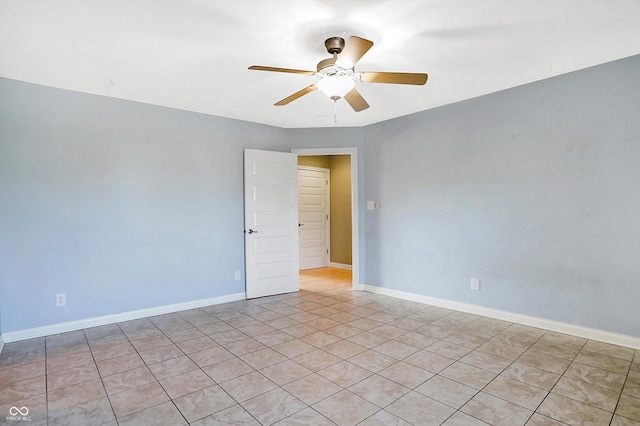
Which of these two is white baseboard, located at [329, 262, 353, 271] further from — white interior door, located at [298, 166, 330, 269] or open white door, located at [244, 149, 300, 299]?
open white door, located at [244, 149, 300, 299]

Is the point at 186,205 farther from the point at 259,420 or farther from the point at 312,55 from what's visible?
the point at 259,420

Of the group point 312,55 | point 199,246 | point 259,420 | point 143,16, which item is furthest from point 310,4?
point 199,246

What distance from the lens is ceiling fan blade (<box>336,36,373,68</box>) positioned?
6.30 ft

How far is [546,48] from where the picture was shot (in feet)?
8.70

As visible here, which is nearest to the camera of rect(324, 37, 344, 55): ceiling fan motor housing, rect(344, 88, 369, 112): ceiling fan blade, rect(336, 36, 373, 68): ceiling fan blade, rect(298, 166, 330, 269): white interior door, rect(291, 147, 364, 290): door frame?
rect(336, 36, 373, 68): ceiling fan blade

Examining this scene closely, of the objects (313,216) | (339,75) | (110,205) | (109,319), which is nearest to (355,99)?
(339,75)

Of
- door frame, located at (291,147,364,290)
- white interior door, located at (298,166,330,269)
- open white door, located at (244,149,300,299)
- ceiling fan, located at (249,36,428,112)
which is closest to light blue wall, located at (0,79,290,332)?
open white door, located at (244,149,300,299)

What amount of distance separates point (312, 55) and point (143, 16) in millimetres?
1246

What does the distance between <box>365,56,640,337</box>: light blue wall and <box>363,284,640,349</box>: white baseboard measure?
56 millimetres

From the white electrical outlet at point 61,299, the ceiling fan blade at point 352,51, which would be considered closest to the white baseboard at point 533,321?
the ceiling fan blade at point 352,51

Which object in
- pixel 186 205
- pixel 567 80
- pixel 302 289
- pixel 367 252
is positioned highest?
pixel 567 80

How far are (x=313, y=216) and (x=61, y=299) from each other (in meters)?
4.55

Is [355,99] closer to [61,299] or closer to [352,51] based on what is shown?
[352,51]

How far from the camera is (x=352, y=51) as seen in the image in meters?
2.06
